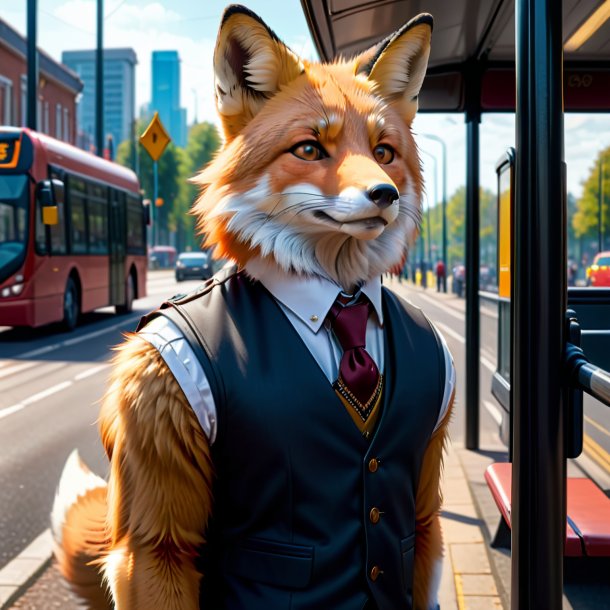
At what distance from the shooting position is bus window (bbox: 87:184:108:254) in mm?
16750

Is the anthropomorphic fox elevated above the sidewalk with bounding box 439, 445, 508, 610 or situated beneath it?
elevated above

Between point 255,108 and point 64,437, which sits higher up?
point 255,108

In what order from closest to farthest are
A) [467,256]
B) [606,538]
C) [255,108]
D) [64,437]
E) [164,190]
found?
1. [255,108]
2. [606,538]
3. [467,256]
4. [64,437]
5. [164,190]

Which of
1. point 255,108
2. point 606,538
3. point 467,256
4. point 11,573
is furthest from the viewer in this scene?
point 467,256

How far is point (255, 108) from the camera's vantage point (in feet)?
5.79

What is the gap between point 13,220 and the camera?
13.6 m

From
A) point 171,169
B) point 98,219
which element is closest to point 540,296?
point 98,219

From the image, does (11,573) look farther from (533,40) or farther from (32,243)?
(32,243)

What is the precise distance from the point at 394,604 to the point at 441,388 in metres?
0.47

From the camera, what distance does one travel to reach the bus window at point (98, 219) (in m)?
16.8

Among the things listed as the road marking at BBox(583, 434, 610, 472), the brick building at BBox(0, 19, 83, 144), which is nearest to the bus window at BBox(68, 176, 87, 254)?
the road marking at BBox(583, 434, 610, 472)

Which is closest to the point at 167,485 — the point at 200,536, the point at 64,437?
the point at 200,536

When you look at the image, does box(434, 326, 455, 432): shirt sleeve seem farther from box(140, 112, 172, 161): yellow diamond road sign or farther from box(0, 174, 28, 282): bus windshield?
box(0, 174, 28, 282): bus windshield

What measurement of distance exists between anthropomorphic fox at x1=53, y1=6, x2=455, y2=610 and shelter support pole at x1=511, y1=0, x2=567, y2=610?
0.25m
